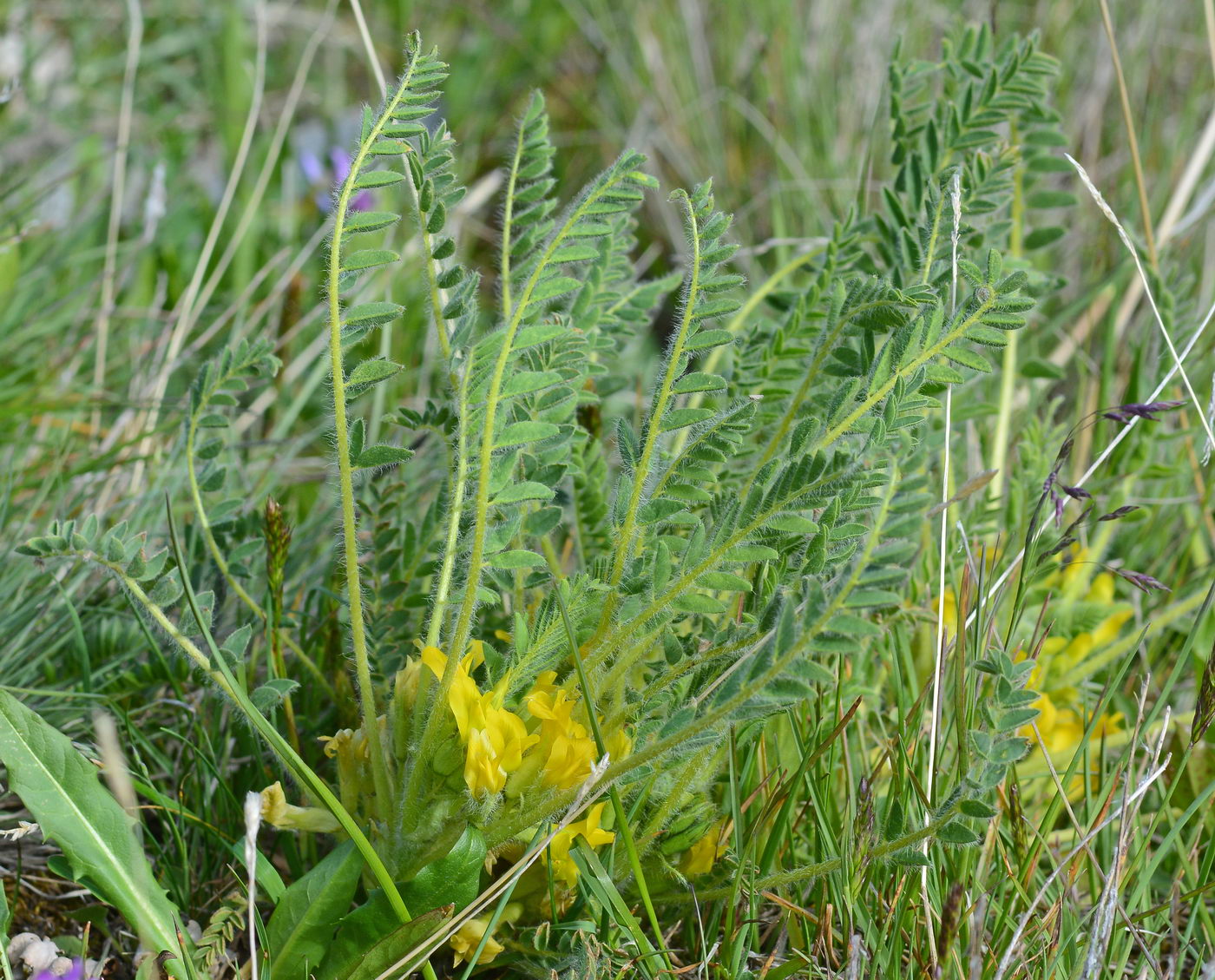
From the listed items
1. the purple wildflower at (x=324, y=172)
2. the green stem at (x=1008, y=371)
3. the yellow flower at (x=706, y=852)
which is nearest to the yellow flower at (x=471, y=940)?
the yellow flower at (x=706, y=852)

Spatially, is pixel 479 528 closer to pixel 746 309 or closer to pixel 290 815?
pixel 290 815

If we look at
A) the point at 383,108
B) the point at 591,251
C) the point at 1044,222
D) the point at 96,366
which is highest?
the point at 383,108

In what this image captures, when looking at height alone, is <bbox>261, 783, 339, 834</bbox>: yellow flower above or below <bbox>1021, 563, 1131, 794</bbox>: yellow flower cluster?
above

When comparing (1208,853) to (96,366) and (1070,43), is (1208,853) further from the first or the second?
(1070,43)

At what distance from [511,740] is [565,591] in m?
0.14

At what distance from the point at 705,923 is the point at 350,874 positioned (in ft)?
1.17

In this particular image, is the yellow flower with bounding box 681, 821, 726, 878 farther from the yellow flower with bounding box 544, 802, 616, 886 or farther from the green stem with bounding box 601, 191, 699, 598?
the green stem with bounding box 601, 191, 699, 598

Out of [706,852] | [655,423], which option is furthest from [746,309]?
[706,852]

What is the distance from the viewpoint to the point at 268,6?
330 centimetres

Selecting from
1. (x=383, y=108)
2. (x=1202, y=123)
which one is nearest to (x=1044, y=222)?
(x=1202, y=123)

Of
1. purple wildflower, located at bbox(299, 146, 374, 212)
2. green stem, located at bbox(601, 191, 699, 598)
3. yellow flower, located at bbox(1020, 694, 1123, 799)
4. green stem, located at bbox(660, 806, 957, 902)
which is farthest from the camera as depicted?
purple wildflower, located at bbox(299, 146, 374, 212)

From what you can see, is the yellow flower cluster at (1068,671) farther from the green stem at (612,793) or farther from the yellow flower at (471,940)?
the yellow flower at (471,940)

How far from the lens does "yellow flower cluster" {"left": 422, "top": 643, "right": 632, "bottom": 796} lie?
1018mm

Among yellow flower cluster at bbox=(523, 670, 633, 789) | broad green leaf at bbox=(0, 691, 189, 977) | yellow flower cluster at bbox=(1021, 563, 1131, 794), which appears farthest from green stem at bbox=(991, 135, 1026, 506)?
broad green leaf at bbox=(0, 691, 189, 977)
